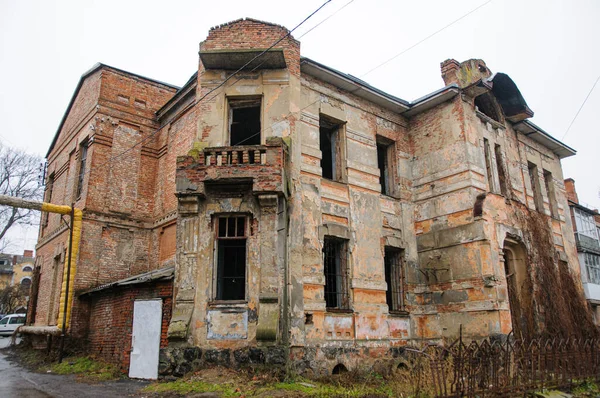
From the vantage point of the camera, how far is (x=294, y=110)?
12.8 meters

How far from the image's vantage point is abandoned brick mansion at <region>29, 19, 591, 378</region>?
11398 millimetres

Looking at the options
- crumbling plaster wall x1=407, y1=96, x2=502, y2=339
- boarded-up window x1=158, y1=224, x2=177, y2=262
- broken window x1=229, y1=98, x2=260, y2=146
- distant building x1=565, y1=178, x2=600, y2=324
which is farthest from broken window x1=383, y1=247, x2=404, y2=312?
distant building x1=565, y1=178, x2=600, y2=324

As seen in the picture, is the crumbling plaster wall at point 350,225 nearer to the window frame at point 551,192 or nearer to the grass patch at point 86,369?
the grass patch at point 86,369

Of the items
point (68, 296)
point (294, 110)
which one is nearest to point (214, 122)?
point (294, 110)

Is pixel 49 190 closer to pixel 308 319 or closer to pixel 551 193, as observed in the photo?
pixel 308 319

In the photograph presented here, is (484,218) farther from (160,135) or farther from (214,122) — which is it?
(160,135)

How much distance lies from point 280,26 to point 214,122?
3254 millimetres

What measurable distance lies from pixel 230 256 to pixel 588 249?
65.8 ft

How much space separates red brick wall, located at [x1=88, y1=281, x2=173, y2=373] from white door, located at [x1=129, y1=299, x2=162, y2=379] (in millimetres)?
197

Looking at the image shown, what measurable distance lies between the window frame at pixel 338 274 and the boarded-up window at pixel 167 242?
591 centimetres

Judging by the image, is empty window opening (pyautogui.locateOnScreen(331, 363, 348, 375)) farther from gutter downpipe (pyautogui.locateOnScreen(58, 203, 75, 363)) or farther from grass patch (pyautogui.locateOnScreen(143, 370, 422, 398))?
gutter downpipe (pyautogui.locateOnScreen(58, 203, 75, 363))

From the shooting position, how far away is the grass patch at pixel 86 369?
1238 centimetres

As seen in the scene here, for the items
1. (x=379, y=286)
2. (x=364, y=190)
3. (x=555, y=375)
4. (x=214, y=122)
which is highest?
(x=214, y=122)

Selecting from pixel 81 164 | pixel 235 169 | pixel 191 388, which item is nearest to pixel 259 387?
pixel 191 388
